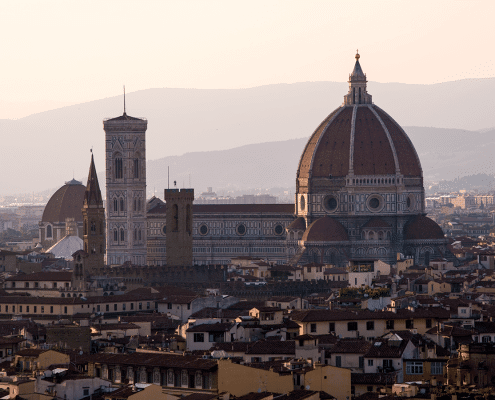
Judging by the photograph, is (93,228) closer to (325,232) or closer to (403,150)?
(325,232)

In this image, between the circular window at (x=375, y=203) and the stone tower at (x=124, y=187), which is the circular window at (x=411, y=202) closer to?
the circular window at (x=375, y=203)

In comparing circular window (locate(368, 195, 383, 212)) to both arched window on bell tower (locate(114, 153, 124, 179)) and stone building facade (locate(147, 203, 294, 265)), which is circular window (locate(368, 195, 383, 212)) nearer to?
stone building facade (locate(147, 203, 294, 265))

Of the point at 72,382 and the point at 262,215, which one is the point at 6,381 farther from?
the point at 262,215

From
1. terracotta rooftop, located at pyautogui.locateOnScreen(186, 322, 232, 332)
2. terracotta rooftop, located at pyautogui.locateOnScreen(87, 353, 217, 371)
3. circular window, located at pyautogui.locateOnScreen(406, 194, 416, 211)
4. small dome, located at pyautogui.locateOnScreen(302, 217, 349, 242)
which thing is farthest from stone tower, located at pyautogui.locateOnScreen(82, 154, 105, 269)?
terracotta rooftop, located at pyautogui.locateOnScreen(87, 353, 217, 371)

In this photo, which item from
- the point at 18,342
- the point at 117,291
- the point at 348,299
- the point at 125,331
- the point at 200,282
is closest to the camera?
the point at 18,342

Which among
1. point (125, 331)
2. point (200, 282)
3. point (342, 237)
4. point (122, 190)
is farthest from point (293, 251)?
point (125, 331)

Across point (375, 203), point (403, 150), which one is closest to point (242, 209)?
point (375, 203)

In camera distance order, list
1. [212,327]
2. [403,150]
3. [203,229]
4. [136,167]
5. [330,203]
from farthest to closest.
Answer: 1. [203,229]
2. [136,167]
3. [330,203]
4. [403,150]
5. [212,327]
